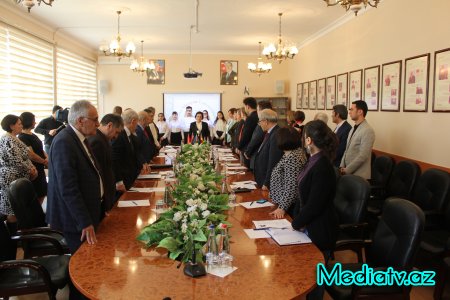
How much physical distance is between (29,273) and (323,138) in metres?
2.14

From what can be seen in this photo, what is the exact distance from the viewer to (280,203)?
3053 mm

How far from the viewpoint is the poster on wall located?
8076 millimetres

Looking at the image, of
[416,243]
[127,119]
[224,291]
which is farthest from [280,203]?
[127,119]

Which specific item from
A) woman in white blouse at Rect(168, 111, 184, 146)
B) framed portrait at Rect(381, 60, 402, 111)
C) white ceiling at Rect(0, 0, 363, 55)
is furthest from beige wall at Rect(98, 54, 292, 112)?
framed portrait at Rect(381, 60, 402, 111)

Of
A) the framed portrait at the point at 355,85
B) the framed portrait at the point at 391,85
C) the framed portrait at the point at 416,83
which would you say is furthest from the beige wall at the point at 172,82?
the framed portrait at the point at 416,83

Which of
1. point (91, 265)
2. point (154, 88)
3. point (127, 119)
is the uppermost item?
point (154, 88)

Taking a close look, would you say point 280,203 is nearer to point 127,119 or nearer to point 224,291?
point 224,291

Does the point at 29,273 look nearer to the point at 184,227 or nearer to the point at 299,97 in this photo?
the point at 184,227

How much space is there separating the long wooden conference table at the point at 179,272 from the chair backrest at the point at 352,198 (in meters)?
1.10

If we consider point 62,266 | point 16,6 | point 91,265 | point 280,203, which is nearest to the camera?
point 91,265

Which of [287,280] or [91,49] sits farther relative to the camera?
[91,49]

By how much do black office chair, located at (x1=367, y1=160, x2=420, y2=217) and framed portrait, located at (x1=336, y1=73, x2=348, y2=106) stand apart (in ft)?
9.68

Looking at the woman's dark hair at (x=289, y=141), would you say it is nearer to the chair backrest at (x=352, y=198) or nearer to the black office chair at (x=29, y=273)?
the chair backrest at (x=352, y=198)

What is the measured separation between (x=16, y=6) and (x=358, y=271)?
269 inches
